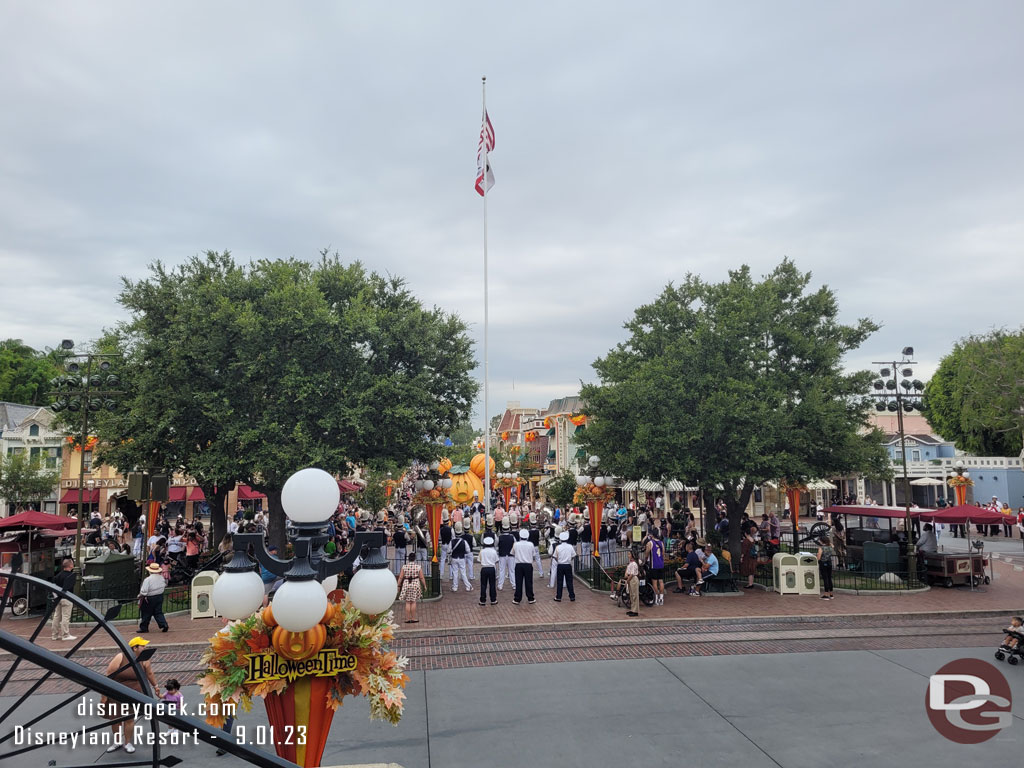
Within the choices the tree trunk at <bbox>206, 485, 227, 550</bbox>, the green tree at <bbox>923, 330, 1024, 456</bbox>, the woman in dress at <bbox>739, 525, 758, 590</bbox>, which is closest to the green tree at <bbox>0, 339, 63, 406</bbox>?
the tree trunk at <bbox>206, 485, 227, 550</bbox>

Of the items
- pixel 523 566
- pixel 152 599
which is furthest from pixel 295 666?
pixel 523 566

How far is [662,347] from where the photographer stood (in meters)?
21.7

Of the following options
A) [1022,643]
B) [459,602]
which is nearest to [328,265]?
[459,602]

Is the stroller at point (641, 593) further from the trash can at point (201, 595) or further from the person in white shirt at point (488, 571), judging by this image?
the trash can at point (201, 595)

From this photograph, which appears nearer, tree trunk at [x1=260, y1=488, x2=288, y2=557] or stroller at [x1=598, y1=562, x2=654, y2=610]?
stroller at [x1=598, y1=562, x2=654, y2=610]

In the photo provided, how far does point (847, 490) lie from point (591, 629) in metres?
44.3

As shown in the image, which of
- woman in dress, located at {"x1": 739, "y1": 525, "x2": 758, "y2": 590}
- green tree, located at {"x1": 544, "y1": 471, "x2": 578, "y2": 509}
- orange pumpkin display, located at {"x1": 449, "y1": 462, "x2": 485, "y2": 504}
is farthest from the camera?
green tree, located at {"x1": 544, "y1": 471, "x2": 578, "y2": 509}

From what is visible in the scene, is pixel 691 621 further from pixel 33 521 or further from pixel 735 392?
pixel 33 521

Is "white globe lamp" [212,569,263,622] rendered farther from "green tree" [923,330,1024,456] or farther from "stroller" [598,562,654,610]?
"green tree" [923,330,1024,456]

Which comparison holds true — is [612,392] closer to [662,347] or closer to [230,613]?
[662,347]

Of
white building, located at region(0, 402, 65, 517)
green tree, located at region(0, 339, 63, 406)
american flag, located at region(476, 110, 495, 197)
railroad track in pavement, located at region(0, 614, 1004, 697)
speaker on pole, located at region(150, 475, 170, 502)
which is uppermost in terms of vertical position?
american flag, located at region(476, 110, 495, 197)

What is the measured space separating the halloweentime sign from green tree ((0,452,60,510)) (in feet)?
128

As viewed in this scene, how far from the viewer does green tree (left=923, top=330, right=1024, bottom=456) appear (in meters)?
39.9

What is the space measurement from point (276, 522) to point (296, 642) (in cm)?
1701
